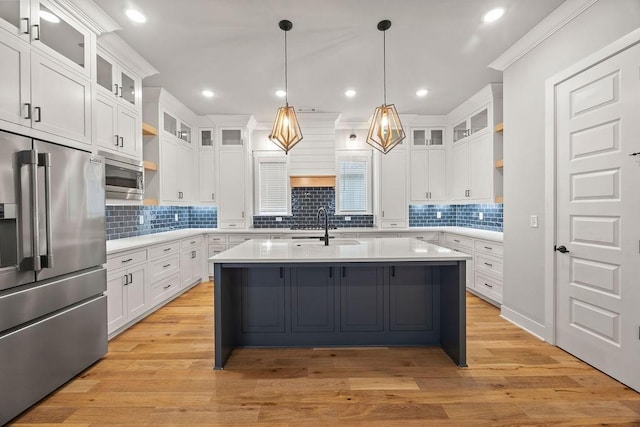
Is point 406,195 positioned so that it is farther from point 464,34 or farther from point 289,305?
point 289,305

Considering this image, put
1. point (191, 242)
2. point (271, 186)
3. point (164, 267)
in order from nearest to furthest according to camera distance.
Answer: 1. point (164, 267)
2. point (191, 242)
3. point (271, 186)

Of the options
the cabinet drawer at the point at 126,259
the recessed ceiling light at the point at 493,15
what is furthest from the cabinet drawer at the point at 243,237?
the recessed ceiling light at the point at 493,15

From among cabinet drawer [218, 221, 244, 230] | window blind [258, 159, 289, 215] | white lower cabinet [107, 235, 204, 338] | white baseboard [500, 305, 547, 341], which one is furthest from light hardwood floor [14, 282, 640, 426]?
window blind [258, 159, 289, 215]

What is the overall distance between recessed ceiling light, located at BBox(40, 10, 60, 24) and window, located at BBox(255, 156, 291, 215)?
142 inches

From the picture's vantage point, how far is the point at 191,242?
4891 mm

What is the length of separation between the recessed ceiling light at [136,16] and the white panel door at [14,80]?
92 cm

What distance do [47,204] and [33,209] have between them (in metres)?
0.11

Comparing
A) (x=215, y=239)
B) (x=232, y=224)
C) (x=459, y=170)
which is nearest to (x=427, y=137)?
(x=459, y=170)

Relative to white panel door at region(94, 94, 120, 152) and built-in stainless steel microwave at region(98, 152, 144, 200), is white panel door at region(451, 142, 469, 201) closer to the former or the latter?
built-in stainless steel microwave at region(98, 152, 144, 200)

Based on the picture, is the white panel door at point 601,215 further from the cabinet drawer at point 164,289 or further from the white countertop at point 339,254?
the cabinet drawer at point 164,289

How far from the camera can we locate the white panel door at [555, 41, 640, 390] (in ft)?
6.93

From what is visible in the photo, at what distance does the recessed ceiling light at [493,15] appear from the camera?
2.64 metres

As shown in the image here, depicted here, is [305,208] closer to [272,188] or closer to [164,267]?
[272,188]

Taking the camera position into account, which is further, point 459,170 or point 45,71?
point 459,170
